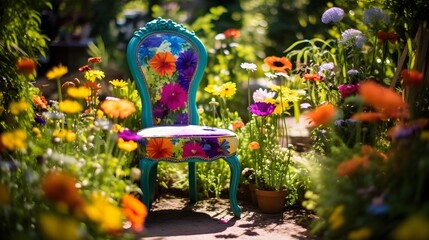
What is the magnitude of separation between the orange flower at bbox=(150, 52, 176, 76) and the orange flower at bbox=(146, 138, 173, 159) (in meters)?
0.69

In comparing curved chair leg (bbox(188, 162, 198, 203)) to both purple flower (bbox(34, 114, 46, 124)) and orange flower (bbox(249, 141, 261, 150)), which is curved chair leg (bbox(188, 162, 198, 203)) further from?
purple flower (bbox(34, 114, 46, 124))

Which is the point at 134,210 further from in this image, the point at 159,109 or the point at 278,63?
the point at 278,63

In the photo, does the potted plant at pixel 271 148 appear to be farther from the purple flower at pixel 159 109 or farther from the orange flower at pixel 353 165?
the orange flower at pixel 353 165

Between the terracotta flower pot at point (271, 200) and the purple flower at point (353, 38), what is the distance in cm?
107

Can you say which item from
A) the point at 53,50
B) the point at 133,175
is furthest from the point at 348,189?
the point at 53,50

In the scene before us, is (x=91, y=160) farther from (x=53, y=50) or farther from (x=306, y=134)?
(x=53, y=50)

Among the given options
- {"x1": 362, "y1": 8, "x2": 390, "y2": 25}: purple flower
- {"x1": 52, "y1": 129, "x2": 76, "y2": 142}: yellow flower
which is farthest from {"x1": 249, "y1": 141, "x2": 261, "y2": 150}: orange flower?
{"x1": 52, "y1": 129, "x2": 76, "y2": 142}: yellow flower

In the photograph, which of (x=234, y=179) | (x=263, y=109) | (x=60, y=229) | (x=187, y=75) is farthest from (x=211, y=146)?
(x=60, y=229)

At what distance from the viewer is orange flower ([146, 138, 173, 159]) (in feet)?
12.6

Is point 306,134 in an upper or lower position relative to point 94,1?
lower

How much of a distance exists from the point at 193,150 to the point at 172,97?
1.89 ft

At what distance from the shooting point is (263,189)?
169 inches

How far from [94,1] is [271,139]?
22.1 feet

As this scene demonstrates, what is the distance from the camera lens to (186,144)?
3.93 metres
